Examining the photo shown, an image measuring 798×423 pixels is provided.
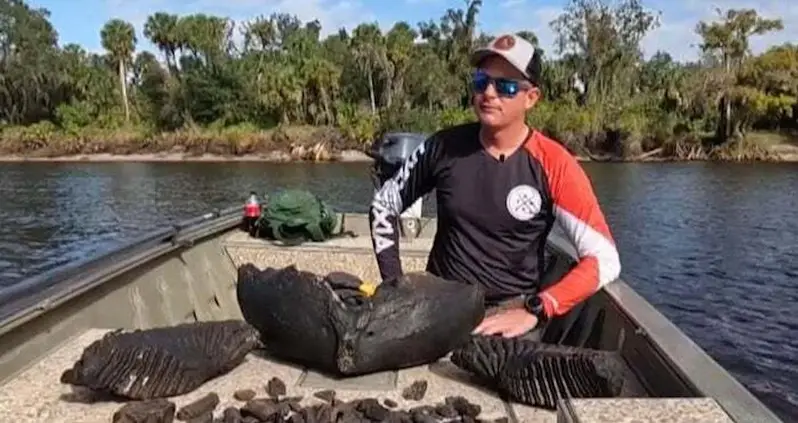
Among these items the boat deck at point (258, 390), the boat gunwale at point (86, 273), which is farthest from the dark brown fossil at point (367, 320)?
the boat gunwale at point (86, 273)

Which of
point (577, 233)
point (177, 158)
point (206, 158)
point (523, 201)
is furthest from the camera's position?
point (177, 158)

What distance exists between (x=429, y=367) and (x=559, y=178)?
82 centimetres

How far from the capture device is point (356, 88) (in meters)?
58.6

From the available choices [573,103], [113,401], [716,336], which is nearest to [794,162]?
[573,103]

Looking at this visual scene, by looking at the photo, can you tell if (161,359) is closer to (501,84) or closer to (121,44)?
(501,84)

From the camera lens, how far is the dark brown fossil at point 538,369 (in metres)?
2.62

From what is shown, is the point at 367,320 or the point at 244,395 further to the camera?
the point at 367,320

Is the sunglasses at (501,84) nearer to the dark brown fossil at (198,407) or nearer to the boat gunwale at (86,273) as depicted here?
the dark brown fossil at (198,407)

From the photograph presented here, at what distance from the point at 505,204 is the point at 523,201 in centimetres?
7

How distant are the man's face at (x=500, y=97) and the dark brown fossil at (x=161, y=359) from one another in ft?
3.74

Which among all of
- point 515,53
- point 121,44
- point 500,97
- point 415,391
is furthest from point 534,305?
point 121,44

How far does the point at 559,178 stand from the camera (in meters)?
3.08

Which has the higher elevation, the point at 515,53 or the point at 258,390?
the point at 515,53

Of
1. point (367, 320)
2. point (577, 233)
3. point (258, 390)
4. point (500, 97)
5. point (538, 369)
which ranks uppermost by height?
point (500, 97)
